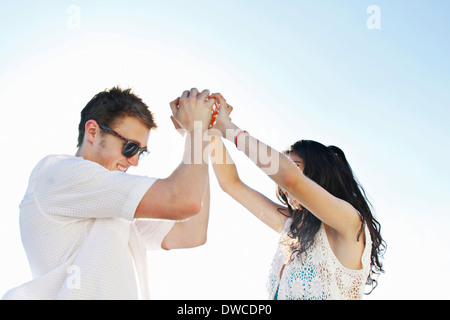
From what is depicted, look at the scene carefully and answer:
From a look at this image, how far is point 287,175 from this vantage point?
3.04 meters

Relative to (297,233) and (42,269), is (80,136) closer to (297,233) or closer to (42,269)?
(42,269)

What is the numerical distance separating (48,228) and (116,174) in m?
0.50

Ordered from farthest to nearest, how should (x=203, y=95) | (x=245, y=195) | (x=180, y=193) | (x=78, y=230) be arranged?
(x=245, y=195)
(x=203, y=95)
(x=78, y=230)
(x=180, y=193)

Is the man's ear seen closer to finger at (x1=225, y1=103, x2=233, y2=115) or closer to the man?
the man

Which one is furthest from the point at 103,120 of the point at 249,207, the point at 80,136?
the point at 249,207

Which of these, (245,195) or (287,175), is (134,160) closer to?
(287,175)

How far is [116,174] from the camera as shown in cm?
219

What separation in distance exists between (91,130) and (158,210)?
1.04 metres

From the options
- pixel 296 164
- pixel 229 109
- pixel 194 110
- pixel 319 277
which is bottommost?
pixel 319 277

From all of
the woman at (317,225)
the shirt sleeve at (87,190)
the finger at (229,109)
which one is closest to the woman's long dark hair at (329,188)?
the woman at (317,225)

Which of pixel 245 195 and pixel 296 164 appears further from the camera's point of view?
pixel 245 195

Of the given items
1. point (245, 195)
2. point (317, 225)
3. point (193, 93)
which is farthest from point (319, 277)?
point (193, 93)

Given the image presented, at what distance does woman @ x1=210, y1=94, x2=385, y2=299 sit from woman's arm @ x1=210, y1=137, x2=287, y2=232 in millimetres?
52

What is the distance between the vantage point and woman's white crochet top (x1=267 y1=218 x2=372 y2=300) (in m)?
3.22
